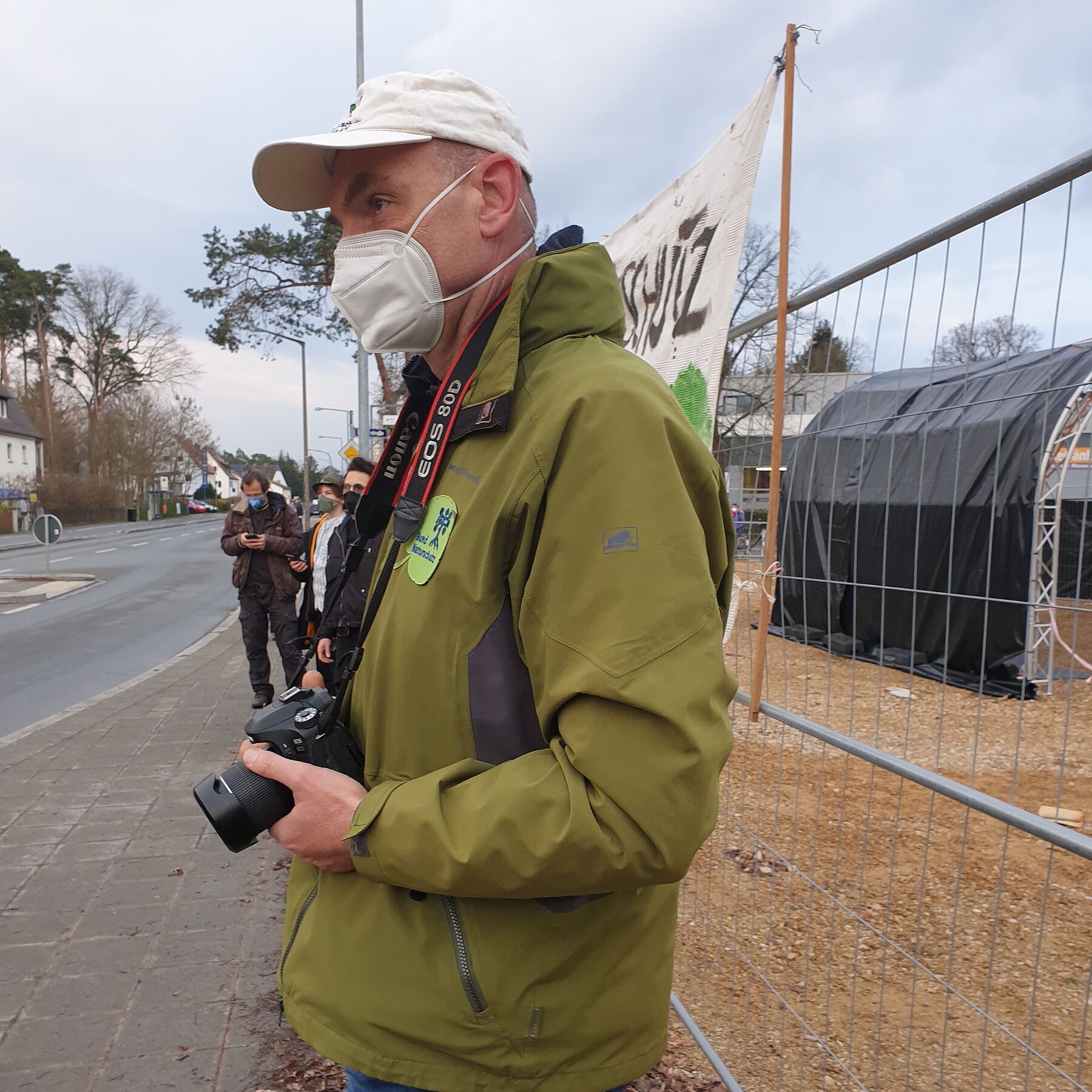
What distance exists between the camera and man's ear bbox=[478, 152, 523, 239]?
1407 mm

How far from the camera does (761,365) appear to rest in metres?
2.84

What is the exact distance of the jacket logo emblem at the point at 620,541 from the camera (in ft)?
3.23

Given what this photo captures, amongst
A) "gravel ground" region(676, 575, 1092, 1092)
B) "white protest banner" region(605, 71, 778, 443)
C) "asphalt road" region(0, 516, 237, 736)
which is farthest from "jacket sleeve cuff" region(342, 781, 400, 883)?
"asphalt road" region(0, 516, 237, 736)

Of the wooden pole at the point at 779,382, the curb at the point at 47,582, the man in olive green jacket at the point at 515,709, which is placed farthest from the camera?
the curb at the point at 47,582

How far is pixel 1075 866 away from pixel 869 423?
316 centimetres

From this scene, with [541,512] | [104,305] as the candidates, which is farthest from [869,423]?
[104,305]

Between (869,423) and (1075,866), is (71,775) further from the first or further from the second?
(1075,866)

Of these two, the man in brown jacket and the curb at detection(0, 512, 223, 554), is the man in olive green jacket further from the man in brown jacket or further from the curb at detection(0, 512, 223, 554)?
the curb at detection(0, 512, 223, 554)

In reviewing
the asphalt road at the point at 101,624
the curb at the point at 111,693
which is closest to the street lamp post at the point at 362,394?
the asphalt road at the point at 101,624

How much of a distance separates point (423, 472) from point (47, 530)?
817 inches

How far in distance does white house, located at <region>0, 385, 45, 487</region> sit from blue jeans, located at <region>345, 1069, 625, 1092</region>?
5993cm

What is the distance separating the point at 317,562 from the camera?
261 inches

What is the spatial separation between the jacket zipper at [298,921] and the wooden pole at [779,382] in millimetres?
1427

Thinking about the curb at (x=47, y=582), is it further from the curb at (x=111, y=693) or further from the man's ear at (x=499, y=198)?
the man's ear at (x=499, y=198)
